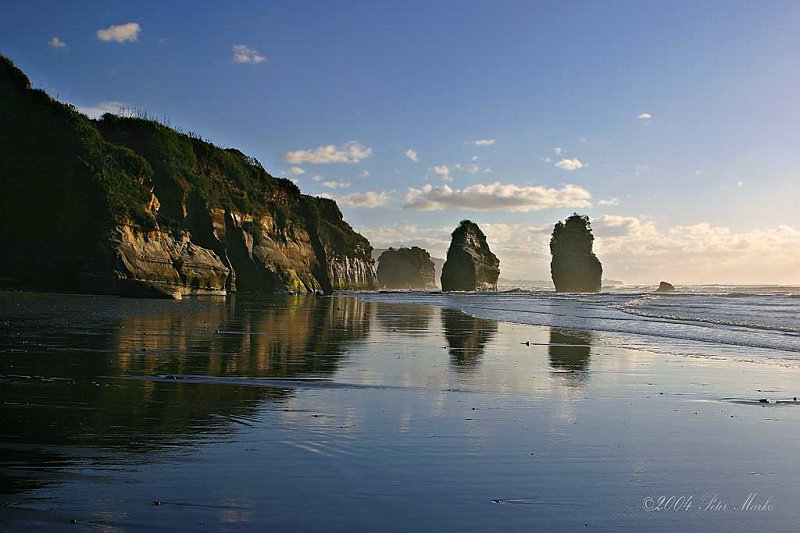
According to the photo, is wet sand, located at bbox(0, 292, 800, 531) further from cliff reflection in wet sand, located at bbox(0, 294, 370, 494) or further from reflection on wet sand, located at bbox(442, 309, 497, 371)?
reflection on wet sand, located at bbox(442, 309, 497, 371)

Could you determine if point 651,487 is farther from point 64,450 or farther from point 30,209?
point 30,209

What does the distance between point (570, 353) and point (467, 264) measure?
4956 inches

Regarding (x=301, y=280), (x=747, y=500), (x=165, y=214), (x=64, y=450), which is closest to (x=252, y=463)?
(x=64, y=450)

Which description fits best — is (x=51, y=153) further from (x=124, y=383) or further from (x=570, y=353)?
(x=124, y=383)

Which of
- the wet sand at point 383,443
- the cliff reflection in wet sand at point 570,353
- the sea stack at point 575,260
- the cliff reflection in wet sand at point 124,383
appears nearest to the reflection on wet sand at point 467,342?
the wet sand at point 383,443

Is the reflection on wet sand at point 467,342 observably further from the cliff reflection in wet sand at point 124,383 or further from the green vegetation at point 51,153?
the green vegetation at point 51,153

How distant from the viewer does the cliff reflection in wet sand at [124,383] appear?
5988 mm

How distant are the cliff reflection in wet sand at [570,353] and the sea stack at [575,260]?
12477 centimetres

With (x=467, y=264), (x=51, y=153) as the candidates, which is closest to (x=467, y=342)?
(x=51, y=153)

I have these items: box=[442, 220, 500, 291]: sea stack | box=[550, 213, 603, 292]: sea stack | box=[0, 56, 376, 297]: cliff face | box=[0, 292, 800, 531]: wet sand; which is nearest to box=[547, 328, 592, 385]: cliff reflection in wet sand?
box=[0, 292, 800, 531]: wet sand

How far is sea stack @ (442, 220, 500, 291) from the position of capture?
463ft

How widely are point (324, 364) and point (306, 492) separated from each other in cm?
814

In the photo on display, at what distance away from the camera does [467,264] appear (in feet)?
465

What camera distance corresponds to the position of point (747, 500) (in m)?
5.08
